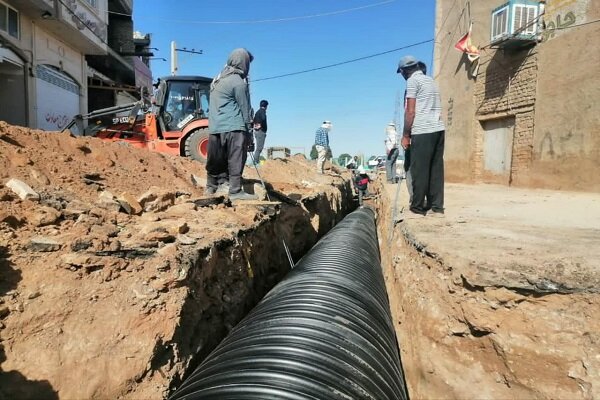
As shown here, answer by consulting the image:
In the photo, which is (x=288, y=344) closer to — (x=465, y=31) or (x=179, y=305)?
(x=179, y=305)

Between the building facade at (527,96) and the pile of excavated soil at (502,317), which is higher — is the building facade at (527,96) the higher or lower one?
the higher one

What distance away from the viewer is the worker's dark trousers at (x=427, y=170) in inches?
153

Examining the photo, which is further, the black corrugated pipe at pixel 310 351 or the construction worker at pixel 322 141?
the construction worker at pixel 322 141

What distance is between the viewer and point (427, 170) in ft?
12.9

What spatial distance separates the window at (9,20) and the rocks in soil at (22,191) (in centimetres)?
989

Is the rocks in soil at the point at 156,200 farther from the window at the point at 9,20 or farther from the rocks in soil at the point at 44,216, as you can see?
the window at the point at 9,20

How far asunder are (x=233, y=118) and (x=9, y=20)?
9.93 metres

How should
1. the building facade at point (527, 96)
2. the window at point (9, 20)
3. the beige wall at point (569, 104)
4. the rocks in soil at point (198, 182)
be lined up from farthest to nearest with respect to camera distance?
the window at point (9, 20), the building facade at point (527, 96), the beige wall at point (569, 104), the rocks in soil at point (198, 182)

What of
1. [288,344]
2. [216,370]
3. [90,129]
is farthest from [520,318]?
[90,129]

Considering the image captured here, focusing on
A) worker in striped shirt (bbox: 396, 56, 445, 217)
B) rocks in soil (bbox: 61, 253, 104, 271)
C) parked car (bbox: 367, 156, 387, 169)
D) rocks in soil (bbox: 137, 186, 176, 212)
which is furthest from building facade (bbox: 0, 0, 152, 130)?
parked car (bbox: 367, 156, 387, 169)

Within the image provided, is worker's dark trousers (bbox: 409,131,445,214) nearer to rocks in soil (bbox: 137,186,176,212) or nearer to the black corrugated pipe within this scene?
the black corrugated pipe

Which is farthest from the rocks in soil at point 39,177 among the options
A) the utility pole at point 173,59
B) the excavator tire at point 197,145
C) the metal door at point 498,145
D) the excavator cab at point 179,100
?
the utility pole at point 173,59

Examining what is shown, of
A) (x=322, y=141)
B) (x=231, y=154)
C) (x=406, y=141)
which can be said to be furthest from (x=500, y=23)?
(x=231, y=154)

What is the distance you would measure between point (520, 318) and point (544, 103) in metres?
7.44
